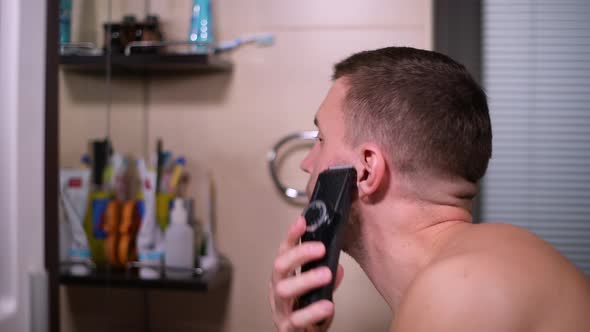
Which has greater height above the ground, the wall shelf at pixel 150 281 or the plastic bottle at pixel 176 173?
the plastic bottle at pixel 176 173

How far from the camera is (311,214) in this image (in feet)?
2.41

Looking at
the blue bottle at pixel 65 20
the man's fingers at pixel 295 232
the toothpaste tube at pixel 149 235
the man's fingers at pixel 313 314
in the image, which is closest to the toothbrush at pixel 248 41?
the toothpaste tube at pixel 149 235

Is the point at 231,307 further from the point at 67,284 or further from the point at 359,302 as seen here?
the point at 67,284

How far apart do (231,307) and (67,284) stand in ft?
2.03

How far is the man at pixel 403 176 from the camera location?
2.20 feet

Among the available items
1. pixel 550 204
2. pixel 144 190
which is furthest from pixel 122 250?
pixel 550 204

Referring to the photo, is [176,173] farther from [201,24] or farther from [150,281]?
[201,24]

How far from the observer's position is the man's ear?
2.43ft

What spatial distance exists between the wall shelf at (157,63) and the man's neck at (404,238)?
0.73 meters

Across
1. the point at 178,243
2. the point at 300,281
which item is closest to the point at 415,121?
the point at 300,281

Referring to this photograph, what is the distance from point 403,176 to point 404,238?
9 centimetres

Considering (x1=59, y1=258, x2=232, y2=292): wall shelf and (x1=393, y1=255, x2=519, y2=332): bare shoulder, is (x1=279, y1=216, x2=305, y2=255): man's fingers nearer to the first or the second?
(x1=393, y1=255, x2=519, y2=332): bare shoulder

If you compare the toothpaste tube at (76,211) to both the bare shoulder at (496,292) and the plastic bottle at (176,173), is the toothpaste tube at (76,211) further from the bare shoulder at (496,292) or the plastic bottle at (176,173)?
the bare shoulder at (496,292)

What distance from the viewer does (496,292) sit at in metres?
0.56
